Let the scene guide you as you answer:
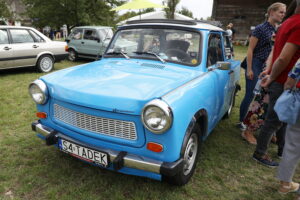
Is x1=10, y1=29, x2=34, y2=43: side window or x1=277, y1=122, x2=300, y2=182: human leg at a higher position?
x1=10, y1=29, x2=34, y2=43: side window

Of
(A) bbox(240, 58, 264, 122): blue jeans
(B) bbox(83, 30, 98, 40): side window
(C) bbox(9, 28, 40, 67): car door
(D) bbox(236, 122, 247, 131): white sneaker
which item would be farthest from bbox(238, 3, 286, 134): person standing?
(B) bbox(83, 30, 98, 40): side window

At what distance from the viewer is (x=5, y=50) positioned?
22.8 ft

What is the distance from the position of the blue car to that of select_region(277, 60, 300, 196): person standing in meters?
0.84

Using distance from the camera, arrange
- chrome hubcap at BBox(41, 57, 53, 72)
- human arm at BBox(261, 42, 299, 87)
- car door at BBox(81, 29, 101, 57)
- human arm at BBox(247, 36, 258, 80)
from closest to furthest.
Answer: human arm at BBox(261, 42, 299, 87) → human arm at BBox(247, 36, 258, 80) → chrome hubcap at BBox(41, 57, 53, 72) → car door at BBox(81, 29, 101, 57)

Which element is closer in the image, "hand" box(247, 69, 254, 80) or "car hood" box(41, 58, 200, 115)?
"car hood" box(41, 58, 200, 115)

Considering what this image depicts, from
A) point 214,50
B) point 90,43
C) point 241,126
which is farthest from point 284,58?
point 90,43

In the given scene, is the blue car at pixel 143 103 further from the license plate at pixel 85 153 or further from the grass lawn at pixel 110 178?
the grass lawn at pixel 110 178

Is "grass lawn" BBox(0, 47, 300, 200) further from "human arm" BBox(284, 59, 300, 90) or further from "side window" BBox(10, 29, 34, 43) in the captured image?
"side window" BBox(10, 29, 34, 43)

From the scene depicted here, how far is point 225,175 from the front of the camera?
291 centimetres

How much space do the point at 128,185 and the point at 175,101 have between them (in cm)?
116

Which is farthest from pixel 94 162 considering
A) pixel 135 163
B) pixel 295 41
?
pixel 295 41

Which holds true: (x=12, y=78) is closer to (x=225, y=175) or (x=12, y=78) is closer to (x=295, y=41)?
(x=225, y=175)

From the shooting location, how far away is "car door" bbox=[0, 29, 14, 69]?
6919 millimetres

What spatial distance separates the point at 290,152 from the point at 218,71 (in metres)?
1.39
